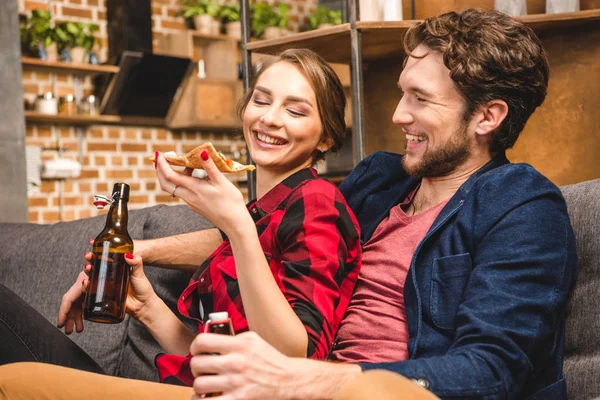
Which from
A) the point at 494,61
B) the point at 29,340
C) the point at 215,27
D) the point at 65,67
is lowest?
the point at 29,340

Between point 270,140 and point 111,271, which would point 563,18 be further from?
point 111,271

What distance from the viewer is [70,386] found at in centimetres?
129

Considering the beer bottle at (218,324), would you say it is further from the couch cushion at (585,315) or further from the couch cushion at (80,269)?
the couch cushion at (80,269)

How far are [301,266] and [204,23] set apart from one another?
4.80 m

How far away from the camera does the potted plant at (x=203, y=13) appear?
584 centimetres

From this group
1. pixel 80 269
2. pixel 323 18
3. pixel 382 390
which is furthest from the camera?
pixel 323 18

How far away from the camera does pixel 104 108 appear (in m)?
5.37

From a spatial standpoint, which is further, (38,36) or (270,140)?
(38,36)

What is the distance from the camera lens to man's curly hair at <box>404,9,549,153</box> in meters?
1.50

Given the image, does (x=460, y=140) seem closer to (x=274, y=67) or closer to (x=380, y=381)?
(x=274, y=67)

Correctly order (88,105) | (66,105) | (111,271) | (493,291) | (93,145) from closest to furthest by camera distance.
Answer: (493,291) < (111,271) < (66,105) < (88,105) < (93,145)

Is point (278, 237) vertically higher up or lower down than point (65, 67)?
lower down

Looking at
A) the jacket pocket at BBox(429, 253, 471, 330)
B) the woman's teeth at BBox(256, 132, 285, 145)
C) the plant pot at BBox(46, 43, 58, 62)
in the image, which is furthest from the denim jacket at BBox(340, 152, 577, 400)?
the plant pot at BBox(46, 43, 58, 62)

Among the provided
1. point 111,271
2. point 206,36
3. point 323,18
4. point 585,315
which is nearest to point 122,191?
point 111,271
